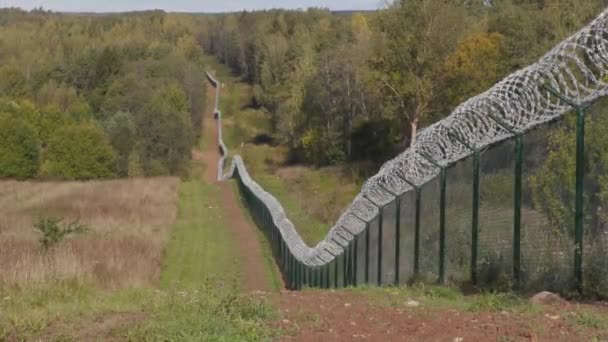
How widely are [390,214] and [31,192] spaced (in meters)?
38.7

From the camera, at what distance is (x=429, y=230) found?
1094 cm

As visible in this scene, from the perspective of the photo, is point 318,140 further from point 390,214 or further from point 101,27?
point 101,27

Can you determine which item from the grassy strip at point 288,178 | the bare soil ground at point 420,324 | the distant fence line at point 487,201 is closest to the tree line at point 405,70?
the grassy strip at point 288,178

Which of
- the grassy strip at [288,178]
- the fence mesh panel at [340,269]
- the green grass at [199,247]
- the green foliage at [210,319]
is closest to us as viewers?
the green foliage at [210,319]

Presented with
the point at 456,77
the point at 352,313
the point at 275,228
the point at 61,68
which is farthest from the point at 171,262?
the point at 61,68

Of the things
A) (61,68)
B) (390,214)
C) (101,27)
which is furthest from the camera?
(101,27)

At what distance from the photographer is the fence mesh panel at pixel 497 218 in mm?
8750

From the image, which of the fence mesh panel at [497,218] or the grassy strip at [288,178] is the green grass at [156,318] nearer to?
the fence mesh panel at [497,218]

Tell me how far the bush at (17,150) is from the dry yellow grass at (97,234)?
11321mm

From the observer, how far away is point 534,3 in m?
49.7

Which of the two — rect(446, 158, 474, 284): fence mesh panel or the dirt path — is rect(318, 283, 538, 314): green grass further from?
the dirt path

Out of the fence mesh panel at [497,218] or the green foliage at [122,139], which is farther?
the green foliage at [122,139]

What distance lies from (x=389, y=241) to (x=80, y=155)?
5398cm

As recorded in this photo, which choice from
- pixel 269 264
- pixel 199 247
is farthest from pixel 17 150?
pixel 269 264
